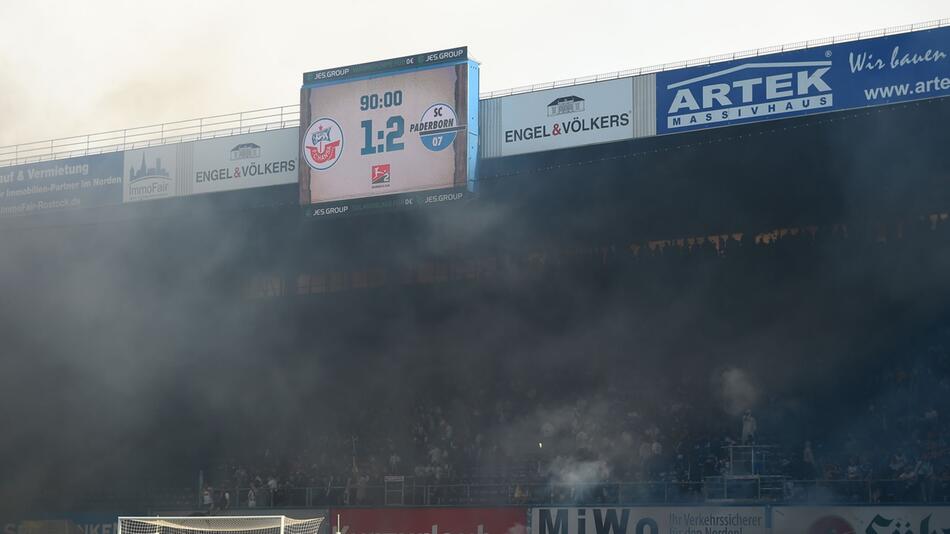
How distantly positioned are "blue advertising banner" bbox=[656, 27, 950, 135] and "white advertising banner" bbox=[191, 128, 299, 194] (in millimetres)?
10281

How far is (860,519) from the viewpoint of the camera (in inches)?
1048

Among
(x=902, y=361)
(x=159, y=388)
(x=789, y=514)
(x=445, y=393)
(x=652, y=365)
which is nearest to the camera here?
(x=789, y=514)

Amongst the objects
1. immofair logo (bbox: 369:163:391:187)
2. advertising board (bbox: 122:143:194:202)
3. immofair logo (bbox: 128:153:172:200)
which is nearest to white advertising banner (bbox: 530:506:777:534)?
immofair logo (bbox: 369:163:391:187)

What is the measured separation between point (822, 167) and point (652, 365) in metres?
6.70

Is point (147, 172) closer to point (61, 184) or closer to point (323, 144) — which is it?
point (61, 184)

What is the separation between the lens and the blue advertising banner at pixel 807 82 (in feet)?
90.5

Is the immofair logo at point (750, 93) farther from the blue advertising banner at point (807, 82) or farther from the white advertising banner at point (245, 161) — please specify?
the white advertising banner at point (245, 161)

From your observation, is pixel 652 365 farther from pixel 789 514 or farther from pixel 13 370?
pixel 13 370

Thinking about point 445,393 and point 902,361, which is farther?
point 445,393

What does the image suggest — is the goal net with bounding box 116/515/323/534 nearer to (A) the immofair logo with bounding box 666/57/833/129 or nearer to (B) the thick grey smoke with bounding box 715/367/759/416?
(B) the thick grey smoke with bounding box 715/367/759/416

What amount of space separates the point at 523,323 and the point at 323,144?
7.26m

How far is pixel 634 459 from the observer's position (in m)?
31.1

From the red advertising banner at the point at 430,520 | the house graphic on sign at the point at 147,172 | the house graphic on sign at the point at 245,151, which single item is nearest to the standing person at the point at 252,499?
the red advertising banner at the point at 430,520

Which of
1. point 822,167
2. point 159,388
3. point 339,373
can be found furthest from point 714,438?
point 159,388
